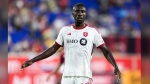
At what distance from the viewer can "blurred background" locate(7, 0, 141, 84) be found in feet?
36.9

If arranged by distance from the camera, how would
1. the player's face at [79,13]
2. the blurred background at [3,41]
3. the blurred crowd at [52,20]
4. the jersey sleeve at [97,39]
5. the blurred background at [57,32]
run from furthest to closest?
1. the blurred crowd at [52,20]
2. the blurred background at [57,32]
3. the jersey sleeve at [97,39]
4. the player's face at [79,13]
5. the blurred background at [3,41]

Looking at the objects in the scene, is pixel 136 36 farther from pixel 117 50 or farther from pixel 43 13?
pixel 43 13

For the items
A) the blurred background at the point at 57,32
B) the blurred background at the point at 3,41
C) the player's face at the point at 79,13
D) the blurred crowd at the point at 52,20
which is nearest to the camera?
the blurred background at the point at 3,41

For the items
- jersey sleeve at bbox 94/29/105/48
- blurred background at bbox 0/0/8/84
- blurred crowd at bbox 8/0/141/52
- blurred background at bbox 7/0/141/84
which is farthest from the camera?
blurred crowd at bbox 8/0/141/52

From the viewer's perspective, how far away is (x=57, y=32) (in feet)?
46.0

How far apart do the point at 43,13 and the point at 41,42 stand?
5.42 ft

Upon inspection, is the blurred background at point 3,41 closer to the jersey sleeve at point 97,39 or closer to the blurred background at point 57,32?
the jersey sleeve at point 97,39

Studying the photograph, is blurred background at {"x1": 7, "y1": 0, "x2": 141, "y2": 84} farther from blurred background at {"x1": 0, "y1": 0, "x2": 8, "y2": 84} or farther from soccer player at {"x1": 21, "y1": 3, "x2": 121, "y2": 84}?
blurred background at {"x1": 0, "y1": 0, "x2": 8, "y2": 84}

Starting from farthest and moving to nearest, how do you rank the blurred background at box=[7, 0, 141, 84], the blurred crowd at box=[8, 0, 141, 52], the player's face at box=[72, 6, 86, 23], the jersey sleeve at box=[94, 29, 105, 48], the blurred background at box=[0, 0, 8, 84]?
the blurred crowd at box=[8, 0, 141, 52] → the blurred background at box=[7, 0, 141, 84] → the jersey sleeve at box=[94, 29, 105, 48] → the player's face at box=[72, 6, 86, 23] → the blurred background at box=[0, 0, 8, 84]

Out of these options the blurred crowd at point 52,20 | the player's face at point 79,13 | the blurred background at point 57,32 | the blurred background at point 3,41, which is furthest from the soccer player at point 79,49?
the blurred crowd at point 52,20

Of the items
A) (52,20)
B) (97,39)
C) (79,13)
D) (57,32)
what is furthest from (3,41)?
(52,20)

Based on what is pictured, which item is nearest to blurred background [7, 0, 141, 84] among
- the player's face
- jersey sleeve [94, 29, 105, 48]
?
jersey sleeve [94, 29, 105, 48]

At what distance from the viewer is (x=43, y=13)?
48.8 feet

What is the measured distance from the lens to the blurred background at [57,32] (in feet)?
36.9
